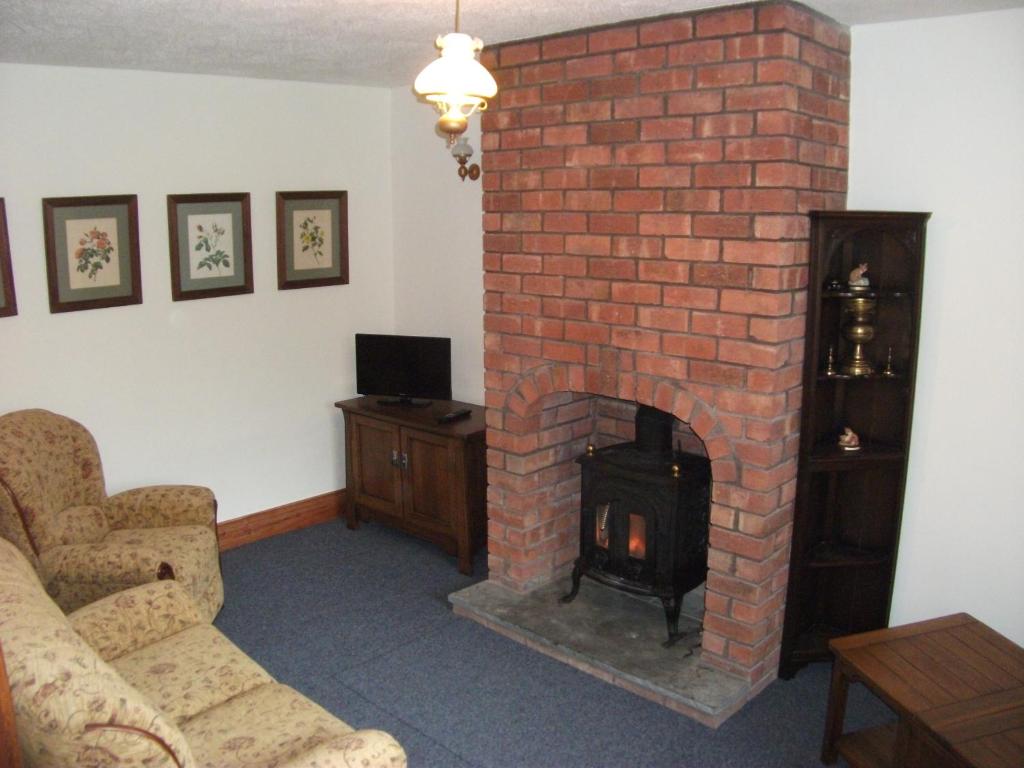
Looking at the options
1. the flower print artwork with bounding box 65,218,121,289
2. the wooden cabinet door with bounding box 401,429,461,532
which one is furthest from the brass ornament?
the flower print artwork with bounding box 65,218,121,289

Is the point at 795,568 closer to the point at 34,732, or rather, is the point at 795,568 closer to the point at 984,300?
the point at 984,300

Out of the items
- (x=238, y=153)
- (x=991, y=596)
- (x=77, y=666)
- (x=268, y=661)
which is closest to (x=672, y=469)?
(x=991, y=596)

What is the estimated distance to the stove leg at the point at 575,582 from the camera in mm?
3893

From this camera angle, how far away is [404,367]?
16.1 ft

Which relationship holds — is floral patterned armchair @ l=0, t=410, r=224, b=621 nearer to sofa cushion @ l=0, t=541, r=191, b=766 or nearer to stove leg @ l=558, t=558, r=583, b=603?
sofa cushion @ l=0, t=541, r=191, b=766

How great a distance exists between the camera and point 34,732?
1979mm

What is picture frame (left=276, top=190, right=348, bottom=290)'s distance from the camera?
16.0ft

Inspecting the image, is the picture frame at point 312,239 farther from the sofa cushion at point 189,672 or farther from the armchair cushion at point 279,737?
the armchair cushion at point 279,737

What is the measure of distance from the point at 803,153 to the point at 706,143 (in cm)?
33

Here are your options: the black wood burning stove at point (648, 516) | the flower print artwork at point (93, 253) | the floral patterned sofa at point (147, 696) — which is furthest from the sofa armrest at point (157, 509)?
the black wood burning stove at point (648, 516)

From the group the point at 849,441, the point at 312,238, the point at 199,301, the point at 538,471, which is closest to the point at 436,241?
the point at 312,238

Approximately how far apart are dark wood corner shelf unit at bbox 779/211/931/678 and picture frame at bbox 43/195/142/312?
3.06 meters

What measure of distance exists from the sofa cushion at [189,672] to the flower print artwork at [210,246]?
209 cm

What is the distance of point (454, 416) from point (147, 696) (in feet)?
7.31
